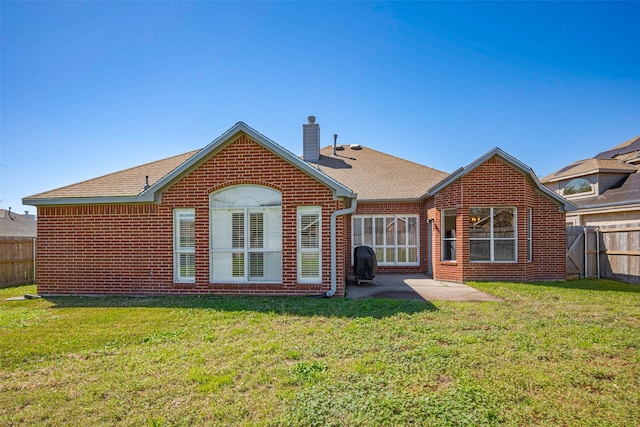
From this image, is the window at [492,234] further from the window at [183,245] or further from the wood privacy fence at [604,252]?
the window at [183,245]

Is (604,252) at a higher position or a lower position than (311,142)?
lower

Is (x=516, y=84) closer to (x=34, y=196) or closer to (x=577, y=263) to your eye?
(x=577, y=263)

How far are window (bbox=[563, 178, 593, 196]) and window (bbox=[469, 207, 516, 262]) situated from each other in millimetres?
10516

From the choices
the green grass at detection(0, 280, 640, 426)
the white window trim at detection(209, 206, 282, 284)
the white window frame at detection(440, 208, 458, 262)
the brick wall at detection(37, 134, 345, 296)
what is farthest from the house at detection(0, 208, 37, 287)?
the white window frame at detection(440, 208, 458, 262)

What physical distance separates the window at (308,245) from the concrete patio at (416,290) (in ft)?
3.94

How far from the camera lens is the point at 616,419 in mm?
3283

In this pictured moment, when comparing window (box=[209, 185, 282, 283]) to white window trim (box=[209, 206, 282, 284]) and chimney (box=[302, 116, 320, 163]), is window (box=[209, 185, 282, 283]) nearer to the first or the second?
white window trim (box=[209, 206, 282, 284])

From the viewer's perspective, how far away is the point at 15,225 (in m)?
20.3

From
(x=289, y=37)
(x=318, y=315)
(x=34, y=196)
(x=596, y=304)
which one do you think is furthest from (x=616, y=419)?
(x=34, y=196)

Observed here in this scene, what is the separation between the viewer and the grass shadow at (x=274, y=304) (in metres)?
7.36

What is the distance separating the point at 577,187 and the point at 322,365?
69.4ft

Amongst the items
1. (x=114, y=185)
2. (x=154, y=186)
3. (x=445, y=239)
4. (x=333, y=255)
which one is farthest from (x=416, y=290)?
(x=114, y=185)

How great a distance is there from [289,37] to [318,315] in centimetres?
883

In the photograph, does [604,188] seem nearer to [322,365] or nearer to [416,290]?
[416,290]
